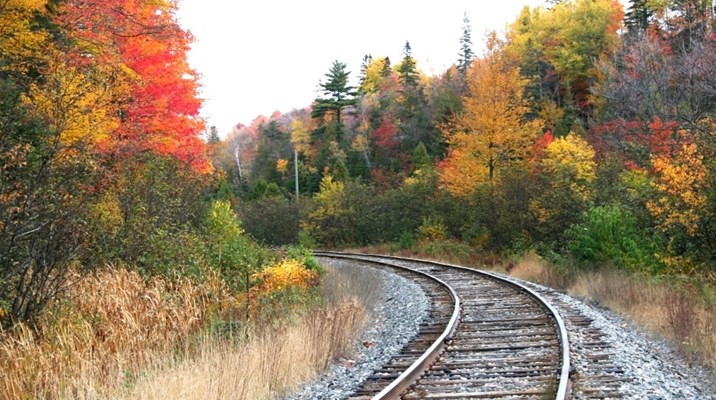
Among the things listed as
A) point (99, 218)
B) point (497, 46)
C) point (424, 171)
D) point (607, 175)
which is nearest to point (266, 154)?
point (424, 171)

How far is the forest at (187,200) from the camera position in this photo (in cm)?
787

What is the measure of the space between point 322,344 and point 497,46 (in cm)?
2318

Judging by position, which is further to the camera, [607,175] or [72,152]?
[607,175]

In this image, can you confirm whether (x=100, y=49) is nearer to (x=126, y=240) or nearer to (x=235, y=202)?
(x=126, y=240)

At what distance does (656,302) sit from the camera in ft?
36.0

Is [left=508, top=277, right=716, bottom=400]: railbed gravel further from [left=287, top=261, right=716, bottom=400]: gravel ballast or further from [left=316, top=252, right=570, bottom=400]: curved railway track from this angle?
[left=316, top=252, right=570, bottom=400]: curved railway track

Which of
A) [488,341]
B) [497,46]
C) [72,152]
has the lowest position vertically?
[488,341]

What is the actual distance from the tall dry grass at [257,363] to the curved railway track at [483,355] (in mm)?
941

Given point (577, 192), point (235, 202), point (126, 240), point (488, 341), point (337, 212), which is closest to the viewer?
point (488, 341)

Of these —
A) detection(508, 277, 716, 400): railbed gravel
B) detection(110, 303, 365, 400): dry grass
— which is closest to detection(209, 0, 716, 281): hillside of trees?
detection(508, 277, 716, 400): railbed gravel

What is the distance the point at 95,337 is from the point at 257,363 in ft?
7.45

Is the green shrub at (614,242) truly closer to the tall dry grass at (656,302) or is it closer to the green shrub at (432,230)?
the tall dry grass at (656,302)

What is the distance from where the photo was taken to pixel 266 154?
85688 millimetres

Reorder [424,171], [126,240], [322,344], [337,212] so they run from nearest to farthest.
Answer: [322,344] → [126,240] → [424,171] → [337,212]
